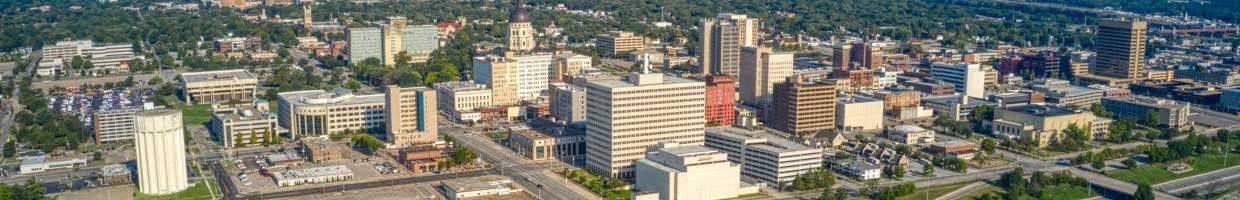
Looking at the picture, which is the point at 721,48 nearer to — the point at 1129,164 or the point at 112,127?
the point at 1129,164

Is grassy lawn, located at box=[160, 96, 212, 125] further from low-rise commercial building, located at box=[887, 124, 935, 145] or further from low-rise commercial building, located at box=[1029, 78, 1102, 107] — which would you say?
low-rise commercial building, located at box=[1029, 78, 1102, 107]

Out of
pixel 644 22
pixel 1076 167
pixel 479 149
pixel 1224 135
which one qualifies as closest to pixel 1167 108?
pixel 1224 135

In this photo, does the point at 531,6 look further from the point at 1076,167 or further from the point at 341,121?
the point at 1076,167

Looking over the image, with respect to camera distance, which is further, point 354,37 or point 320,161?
point 354,37

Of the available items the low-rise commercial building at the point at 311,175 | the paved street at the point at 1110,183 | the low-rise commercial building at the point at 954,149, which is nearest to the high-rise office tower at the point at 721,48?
the low-rise commercial building at the point at 954,149

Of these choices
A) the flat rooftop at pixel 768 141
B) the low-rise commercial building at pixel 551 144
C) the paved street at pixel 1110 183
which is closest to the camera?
the paved street at pixel 1110 183

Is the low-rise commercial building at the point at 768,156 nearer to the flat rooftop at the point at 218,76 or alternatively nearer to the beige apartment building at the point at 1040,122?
the beige apartment building at the point at 1040,122

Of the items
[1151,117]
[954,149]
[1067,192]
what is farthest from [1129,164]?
[1151,117]
